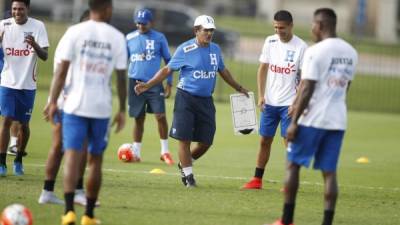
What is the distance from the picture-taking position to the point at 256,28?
50.5 metres

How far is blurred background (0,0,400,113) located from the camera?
3225cm

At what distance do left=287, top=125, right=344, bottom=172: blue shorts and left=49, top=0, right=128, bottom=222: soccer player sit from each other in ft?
6.70

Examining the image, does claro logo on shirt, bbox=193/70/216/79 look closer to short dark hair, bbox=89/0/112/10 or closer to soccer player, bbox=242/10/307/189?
soccer player, bbox=242/10/307/189

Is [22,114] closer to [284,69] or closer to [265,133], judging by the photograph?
[265,133]

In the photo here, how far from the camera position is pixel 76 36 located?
10.2 m

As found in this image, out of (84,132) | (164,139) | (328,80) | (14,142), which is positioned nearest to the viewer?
(84,132)

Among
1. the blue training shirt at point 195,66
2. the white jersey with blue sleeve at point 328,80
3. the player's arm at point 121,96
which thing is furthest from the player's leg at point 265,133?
the player's arm at point 121,96

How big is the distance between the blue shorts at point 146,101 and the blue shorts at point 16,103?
3723 mm

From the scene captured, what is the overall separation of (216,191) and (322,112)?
127 inches

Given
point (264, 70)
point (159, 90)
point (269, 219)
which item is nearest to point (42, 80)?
point (159, 90)

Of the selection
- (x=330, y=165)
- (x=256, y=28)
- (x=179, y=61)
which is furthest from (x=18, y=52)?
(x=256, y=28)

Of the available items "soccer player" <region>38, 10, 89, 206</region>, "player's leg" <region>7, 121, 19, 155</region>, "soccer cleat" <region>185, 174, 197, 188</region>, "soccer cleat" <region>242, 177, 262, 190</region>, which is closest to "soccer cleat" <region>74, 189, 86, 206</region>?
"soccer player" <region>38, 10, 89, 206</region>

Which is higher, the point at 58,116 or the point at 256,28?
the point at 58,116

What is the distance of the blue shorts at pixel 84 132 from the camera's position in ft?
33.7
